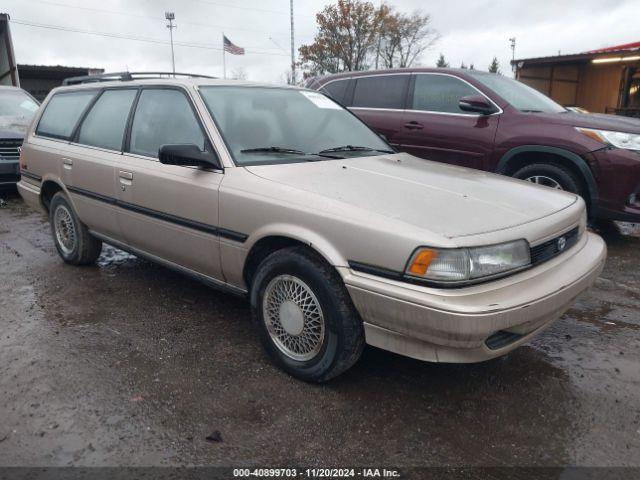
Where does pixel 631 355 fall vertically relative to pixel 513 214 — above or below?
below

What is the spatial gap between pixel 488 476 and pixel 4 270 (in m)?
4.42

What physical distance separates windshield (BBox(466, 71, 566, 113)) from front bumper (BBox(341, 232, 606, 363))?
3461 mm

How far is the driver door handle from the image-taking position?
5920mm

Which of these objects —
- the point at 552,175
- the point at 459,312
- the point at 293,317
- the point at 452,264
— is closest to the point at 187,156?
the point at 293,317

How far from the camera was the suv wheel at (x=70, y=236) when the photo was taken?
455cm

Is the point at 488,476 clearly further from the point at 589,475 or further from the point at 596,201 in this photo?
the point at 596,201

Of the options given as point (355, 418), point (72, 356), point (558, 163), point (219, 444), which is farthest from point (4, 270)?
point (558, 163)

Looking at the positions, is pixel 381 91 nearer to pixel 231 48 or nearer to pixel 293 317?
pixel 293 317

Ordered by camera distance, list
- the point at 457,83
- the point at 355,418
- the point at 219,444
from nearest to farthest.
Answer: the point at 219,444
the point at 355,418
the point at 457,83

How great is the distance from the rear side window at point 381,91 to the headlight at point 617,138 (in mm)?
2129

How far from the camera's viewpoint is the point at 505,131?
5320mm

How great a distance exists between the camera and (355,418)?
2510 mm

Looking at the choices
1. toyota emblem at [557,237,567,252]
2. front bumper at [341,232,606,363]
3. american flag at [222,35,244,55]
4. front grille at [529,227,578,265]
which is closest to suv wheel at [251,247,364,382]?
front bumper at [341,232,606,363]

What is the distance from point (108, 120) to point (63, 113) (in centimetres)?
92
